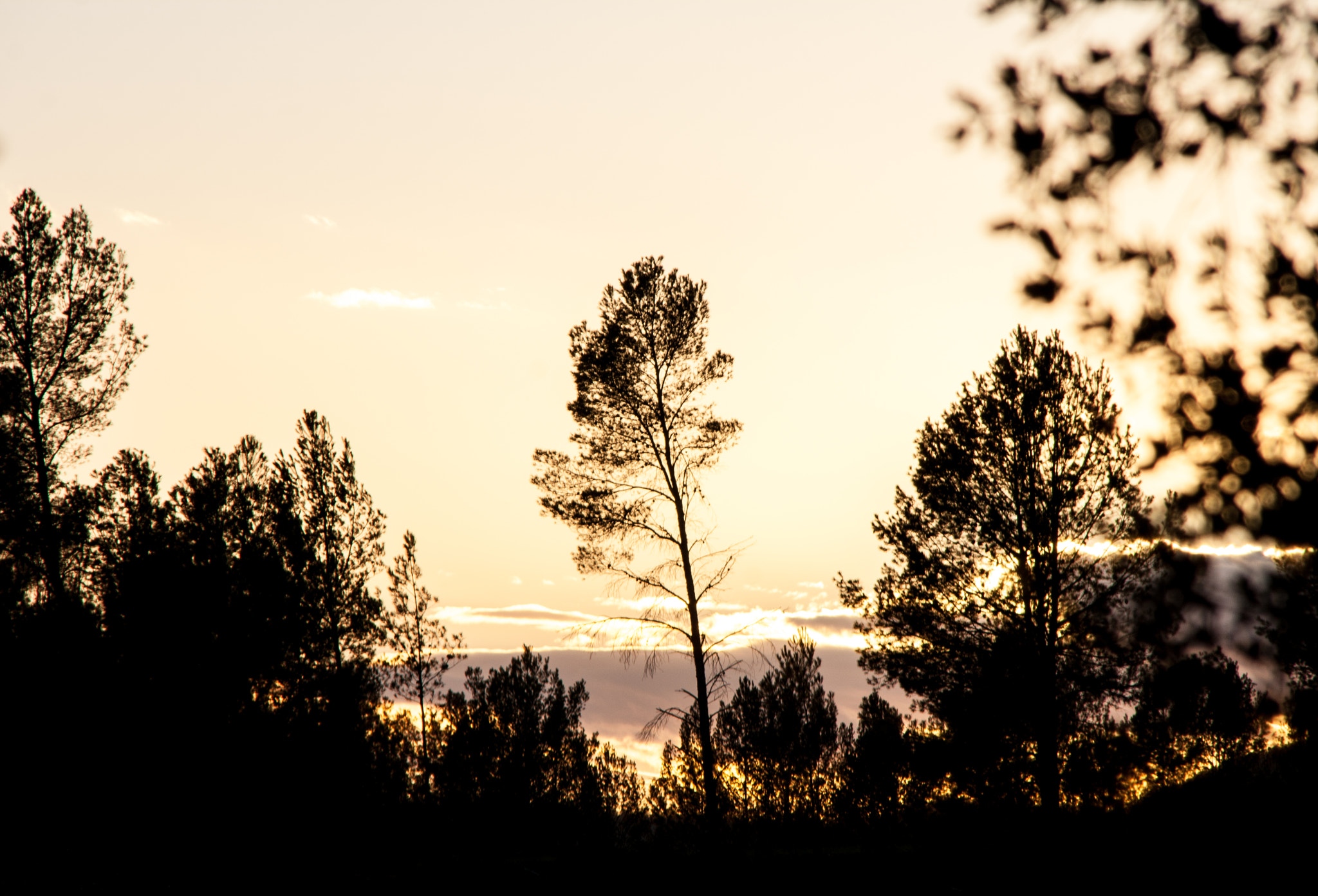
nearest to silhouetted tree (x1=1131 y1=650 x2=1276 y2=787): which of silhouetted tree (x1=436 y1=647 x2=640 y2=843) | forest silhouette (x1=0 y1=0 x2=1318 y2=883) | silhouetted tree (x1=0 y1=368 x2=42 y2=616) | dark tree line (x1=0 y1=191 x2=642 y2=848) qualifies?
forest silhouette (x1=0 y1=0 x2=1318 y2=883)

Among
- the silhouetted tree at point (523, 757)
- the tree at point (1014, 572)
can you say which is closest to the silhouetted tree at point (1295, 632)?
the tree at point (1014, 572)

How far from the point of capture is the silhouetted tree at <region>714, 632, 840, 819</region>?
1640 inches

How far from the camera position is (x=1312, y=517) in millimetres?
3854

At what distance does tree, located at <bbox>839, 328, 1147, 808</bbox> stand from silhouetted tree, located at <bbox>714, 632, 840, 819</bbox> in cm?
2449

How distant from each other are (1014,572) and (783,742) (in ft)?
90.8

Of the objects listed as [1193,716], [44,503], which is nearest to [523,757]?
[44,503]

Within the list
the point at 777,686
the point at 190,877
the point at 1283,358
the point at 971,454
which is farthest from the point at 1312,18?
the point at 777,686

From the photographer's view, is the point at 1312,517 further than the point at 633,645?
No

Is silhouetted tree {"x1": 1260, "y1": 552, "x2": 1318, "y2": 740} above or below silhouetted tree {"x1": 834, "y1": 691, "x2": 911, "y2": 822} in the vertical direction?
above

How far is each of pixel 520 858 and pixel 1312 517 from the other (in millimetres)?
20648

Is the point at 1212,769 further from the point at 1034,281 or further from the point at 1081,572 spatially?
the point at 1034,281

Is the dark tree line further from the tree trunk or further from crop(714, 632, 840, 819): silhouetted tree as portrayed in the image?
crop(714, 632, 840, 819): silhouetted tree

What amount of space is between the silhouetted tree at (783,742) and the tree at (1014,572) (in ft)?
80.3

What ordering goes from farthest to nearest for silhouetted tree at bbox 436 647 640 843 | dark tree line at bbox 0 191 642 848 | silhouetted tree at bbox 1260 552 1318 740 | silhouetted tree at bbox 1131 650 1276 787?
silhouetted tree at bbox 436 647 640 843, dark tree line at bbox 0 191 642 848, silhouetted tree at bbox 1131 650 1276 787, silhouetted tree at bbox 1260 552 1318 740
